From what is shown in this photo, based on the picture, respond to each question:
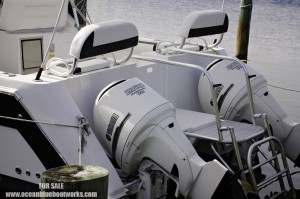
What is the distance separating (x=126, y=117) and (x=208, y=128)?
91cm

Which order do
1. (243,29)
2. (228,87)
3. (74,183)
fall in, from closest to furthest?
(74,183)
(228,87)
(243,29)

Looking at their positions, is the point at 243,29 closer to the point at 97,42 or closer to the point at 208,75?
the point at 208,75

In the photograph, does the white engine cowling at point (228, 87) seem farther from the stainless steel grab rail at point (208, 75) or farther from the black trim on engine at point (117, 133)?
the black trim on engine at point (117, 133)

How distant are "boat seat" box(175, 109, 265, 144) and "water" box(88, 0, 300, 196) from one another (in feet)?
12.5

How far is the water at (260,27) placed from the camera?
1192 cm

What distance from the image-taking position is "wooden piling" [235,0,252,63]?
10.4 m

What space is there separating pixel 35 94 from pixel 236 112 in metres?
2.04

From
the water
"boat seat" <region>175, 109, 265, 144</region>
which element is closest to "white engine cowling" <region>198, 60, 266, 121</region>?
"boat seat" <region>175, 109, 265, 144</region>

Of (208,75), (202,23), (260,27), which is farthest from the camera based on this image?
(260,27)

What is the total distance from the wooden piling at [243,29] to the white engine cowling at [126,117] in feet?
19.6

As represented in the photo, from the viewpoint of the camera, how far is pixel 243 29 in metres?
10.5

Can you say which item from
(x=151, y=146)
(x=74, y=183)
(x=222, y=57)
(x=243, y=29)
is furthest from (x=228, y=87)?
(x=243, y=29)

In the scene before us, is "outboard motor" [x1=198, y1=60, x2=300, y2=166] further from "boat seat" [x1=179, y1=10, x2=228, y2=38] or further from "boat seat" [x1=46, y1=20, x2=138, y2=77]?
"boat seat" [x1=46, y1=20, x2=138, y2=77]

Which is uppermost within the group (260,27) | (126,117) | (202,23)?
(202,23)
